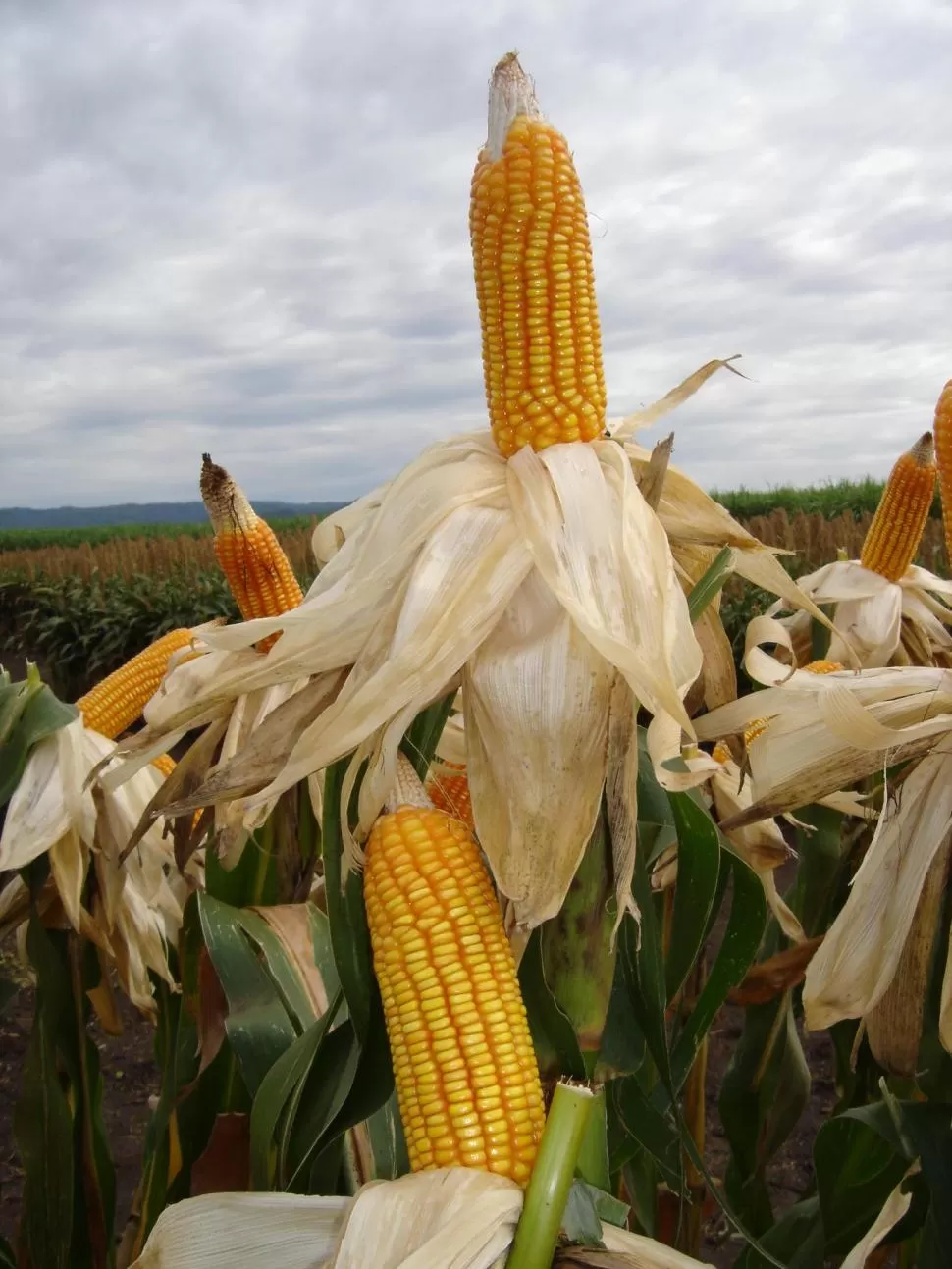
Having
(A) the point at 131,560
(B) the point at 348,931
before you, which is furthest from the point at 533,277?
(A) the point at 131,560

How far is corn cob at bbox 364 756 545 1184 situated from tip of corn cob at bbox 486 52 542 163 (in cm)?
93

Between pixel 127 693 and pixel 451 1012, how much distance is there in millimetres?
1886

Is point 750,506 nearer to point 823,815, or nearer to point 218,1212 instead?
point 823,815

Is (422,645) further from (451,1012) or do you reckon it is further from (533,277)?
(533,277)

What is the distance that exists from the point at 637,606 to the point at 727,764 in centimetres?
81

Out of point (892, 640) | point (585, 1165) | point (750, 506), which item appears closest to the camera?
point (585, 1165)

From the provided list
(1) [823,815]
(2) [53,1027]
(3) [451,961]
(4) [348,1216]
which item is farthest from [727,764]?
(2) [53,1027]

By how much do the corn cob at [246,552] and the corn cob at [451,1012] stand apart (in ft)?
4.31

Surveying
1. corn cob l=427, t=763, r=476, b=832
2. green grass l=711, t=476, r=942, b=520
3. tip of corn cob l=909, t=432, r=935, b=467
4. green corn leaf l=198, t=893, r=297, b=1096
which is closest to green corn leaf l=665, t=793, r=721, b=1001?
corn cob l=427, t=763, r=476, b=832

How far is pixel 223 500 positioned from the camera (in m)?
2.44

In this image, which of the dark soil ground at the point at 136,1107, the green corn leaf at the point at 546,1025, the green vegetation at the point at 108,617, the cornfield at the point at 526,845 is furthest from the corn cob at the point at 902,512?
the green vegetation at the point at 108,617

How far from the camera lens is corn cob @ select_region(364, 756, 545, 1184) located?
1076 millimetres

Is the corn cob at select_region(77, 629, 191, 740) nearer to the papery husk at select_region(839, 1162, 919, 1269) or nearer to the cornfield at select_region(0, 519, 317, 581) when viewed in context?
the papery husk at select_region(839, 1162, 919, 1269)

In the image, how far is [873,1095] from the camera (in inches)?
100
